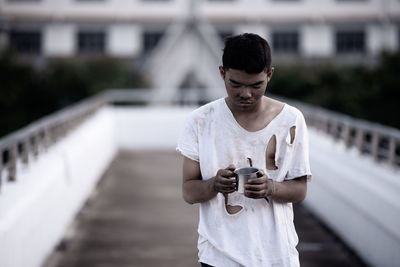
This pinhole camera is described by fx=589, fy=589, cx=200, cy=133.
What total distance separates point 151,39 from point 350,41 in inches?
464

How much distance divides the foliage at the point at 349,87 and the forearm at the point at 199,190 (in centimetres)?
2217

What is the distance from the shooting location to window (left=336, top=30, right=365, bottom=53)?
34719 millimetres

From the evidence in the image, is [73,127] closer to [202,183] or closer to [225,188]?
[202,183]

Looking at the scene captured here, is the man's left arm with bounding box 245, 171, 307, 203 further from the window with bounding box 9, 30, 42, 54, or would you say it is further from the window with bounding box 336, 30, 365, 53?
the window with bounding box 336, 30, 365, 53

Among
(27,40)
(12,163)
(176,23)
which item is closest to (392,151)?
(12,163)

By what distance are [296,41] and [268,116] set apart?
108 ft

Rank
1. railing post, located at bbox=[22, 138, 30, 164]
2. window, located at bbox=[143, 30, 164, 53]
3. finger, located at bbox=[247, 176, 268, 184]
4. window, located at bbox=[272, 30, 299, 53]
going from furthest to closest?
window, located at bbox=[272, 30, 299, 53] → window, located at bbox=[143, 30, 164, 53] → railing post, located at bbox=[22, 138, 30, 164] → finger, located at bbox=[247, 176, 268, 184]

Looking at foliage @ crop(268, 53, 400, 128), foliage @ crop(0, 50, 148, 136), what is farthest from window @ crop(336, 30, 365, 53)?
foliage @ crop(0, 50, 148, 136)

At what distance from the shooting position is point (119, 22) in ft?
110

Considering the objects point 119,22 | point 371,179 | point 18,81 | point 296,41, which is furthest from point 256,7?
point 371,179

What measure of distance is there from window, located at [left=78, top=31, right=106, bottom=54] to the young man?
106 feet

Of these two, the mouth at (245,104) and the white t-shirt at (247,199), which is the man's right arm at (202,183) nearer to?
the white t-shirt at (247,199)

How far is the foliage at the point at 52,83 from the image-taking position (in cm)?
2678

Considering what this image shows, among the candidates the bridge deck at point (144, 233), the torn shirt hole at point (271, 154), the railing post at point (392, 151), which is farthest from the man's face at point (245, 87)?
the bridge deck at point (144, 233)
